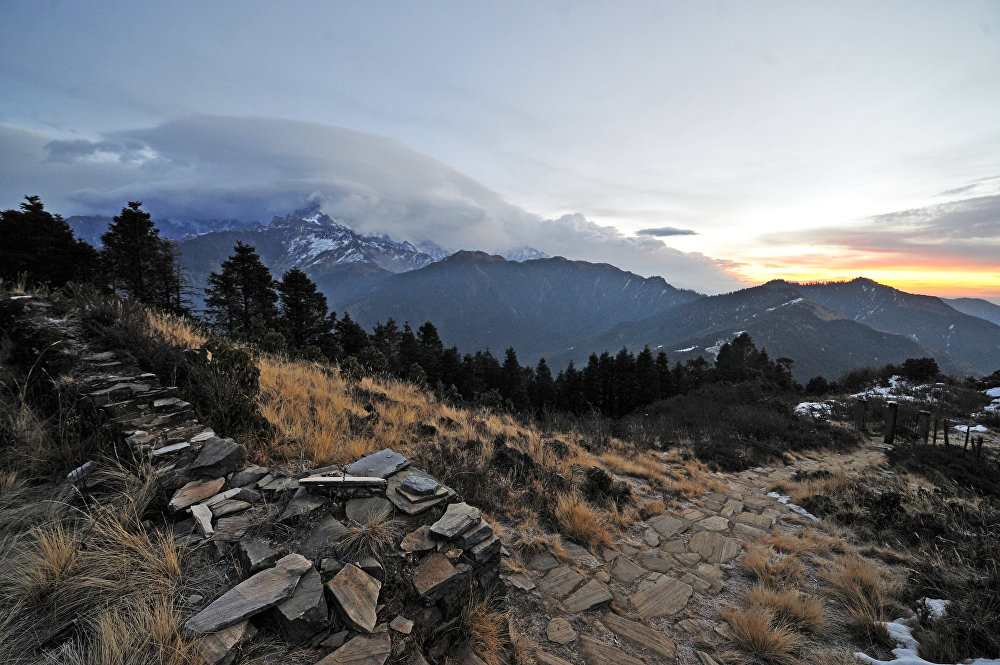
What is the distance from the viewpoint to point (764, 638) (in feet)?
10.2

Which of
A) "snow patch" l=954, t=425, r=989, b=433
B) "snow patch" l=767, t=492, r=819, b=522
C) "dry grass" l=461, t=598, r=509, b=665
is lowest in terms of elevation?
"snow patch" l=954, t=425, r=989, b=433

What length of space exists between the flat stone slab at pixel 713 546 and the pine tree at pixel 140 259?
107 ft

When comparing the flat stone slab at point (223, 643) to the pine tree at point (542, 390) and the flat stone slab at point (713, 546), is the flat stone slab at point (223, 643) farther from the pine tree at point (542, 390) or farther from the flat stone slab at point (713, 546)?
the pine tree at point (542, 390)

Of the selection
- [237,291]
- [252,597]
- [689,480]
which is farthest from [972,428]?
[237,291]

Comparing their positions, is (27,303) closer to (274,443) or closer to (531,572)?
(274,443)

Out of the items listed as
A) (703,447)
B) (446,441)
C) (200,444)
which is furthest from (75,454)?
(703,447)

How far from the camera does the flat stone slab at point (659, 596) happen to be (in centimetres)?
367

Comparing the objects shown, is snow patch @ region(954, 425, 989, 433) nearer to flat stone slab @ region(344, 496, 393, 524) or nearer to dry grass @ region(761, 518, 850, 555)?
dry grass @ region(761, 518, 850, 555)

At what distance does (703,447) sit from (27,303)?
603 inches

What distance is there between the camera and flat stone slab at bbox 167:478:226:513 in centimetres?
300

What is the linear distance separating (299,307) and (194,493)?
37.1 m

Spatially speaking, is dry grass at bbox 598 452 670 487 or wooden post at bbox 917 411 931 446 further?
wooden post at bbox 917 411 931 446

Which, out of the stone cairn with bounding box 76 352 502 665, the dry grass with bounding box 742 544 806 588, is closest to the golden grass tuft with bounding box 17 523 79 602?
the stone cairn with bounding box 76 352 502 665

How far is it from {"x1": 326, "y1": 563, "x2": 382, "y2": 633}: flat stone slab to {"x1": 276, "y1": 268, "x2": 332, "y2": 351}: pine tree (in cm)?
3667
